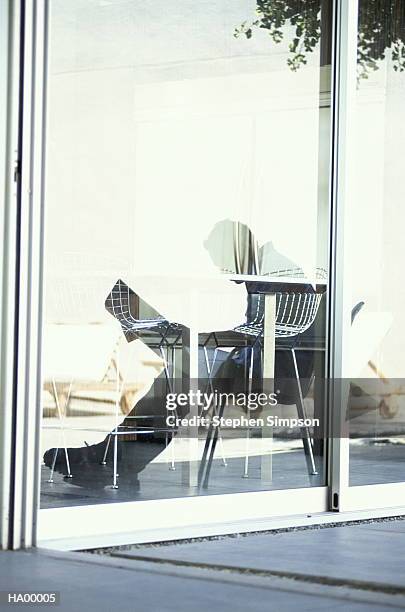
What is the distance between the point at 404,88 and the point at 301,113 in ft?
2.39

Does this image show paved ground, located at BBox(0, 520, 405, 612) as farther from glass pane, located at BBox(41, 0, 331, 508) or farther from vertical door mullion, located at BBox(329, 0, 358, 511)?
vertical door mullion, located at BBox(329, 0, 358, 511)

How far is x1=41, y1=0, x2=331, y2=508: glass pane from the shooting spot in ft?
14.2

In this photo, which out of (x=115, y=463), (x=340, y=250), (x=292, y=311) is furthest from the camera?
(x=340, y=250)

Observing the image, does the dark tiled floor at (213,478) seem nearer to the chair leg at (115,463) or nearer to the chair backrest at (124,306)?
the chair leg at (115,463)

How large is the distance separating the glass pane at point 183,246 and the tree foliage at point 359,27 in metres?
0.01

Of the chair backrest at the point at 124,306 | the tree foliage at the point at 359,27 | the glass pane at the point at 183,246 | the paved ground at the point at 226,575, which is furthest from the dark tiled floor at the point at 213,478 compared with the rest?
the tree foliage at the point at 359,27

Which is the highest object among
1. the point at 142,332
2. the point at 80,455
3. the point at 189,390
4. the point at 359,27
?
Result: the point at 359,27

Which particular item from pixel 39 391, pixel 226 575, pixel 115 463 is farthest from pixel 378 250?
pixel 226 575

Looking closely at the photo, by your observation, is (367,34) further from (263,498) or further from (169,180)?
(263,498)

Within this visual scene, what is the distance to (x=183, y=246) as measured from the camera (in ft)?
15.4

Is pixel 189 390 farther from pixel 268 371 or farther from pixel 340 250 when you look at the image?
pixel 340 250

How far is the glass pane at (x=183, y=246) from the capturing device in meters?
4.33

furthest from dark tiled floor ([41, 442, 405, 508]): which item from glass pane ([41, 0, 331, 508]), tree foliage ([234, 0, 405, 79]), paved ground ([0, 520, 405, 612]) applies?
tree foliage ([234, 0, 405, 79])

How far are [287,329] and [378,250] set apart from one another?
2.25 feet
